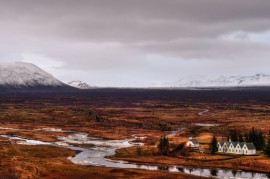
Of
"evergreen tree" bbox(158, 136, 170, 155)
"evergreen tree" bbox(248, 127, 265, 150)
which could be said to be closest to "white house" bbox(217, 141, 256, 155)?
"evergreen tree" bbox(248, 127, 265, 150)

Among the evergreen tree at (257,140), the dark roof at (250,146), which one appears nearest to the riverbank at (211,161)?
the dark roof at (250,146)

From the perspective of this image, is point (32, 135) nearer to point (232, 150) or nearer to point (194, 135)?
point (194, 135)

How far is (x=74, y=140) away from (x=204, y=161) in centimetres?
6633

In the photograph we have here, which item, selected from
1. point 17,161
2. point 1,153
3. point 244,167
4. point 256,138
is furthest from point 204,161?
point 1,153

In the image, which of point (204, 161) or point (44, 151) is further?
point (44, 151)

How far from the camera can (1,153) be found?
11344 centimetres

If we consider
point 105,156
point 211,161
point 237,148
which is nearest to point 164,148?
point 211,161

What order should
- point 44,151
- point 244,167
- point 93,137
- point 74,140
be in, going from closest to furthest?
1. point 244,167
2. point 44,151
3. point 74,140
4. point 93,137

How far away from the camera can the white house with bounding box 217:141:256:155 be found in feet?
363

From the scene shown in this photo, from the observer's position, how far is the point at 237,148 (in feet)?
375

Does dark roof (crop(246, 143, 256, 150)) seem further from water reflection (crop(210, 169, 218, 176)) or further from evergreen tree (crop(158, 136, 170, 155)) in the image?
evergreen tree (crop(158, 136, 170, 155))

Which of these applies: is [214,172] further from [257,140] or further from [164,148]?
[257,140]

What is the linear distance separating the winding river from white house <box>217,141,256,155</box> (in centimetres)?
1801

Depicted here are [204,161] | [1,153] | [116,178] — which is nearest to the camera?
[116,178]
